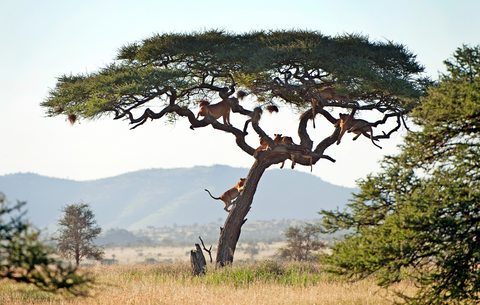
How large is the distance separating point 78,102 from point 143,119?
8.42ft

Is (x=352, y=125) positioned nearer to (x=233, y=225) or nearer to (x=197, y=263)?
(x=233, y=225)

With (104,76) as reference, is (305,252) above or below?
below

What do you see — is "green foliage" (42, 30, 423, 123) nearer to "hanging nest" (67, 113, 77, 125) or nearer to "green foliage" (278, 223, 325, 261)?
"hanging nest" (67, 113, 77, 125)

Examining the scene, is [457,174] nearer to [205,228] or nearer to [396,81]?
[396,81]

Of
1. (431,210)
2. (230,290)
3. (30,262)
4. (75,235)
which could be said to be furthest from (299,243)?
(30,262)

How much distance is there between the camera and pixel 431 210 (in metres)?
7.74

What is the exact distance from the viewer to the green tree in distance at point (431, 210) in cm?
788

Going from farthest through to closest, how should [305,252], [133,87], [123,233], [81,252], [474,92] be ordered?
[123,233] < [305,252] < [81,252] < [133,87] < [474,92]

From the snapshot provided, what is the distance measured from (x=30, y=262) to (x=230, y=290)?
22.8 feet

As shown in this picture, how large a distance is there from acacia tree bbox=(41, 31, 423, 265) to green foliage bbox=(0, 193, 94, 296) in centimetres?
897

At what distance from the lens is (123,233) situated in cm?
15275

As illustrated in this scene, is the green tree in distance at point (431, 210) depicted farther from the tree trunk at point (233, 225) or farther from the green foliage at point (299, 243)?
the green foliage at point (299, 243)

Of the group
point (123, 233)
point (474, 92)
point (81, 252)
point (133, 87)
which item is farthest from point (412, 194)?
point (123, 233)

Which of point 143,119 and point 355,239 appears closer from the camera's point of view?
point 355,239
